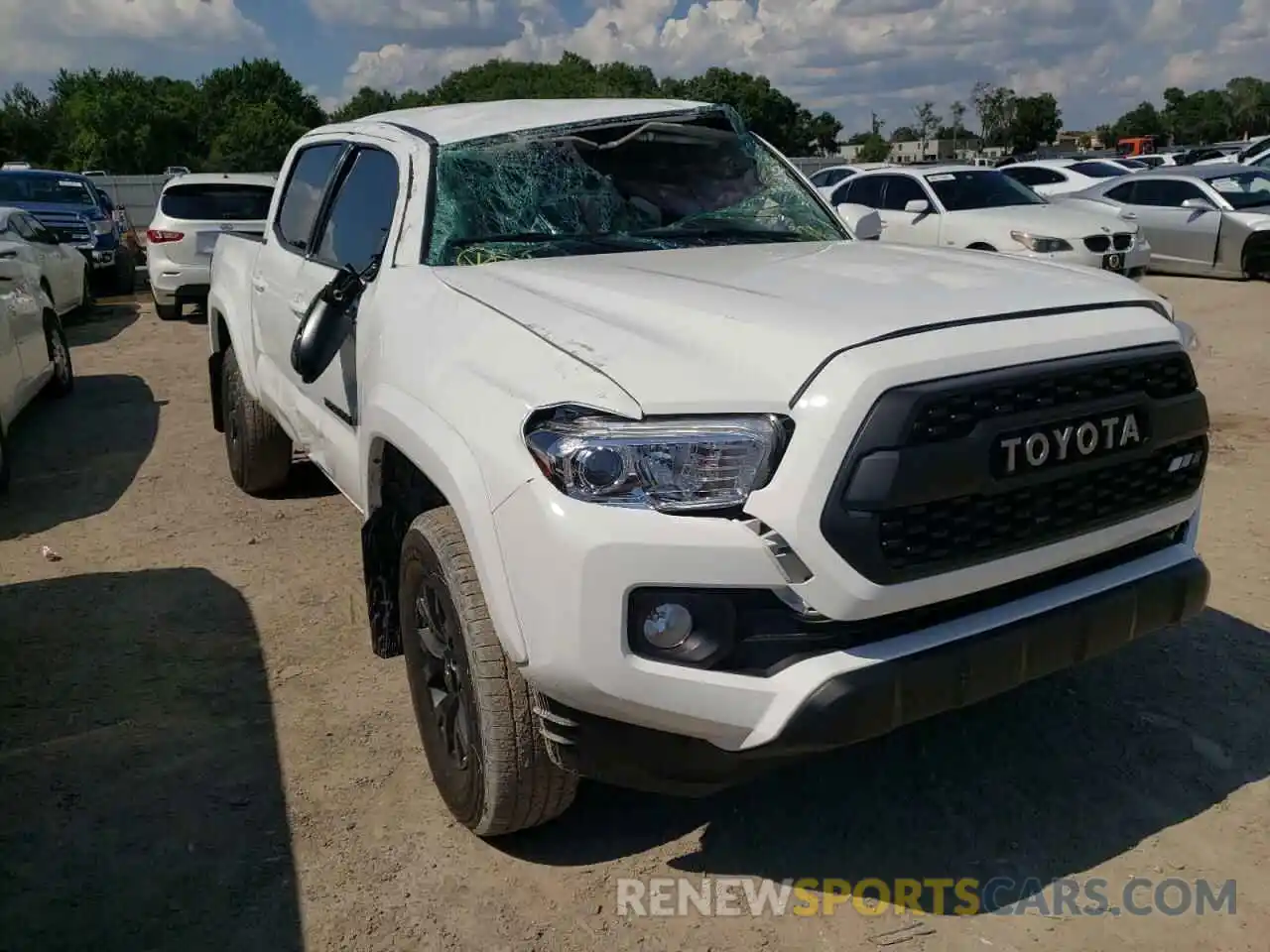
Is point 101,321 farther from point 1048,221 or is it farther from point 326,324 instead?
point 326,324

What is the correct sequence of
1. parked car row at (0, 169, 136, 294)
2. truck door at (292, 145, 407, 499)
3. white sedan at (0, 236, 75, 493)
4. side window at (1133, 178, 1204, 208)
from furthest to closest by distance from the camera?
parked car row at (0, 169, 136, 294) < side window at (1133, 178, 1204, 208) < white sedan at (0, 236, 75, 493) < truck door at (292, 145, 407, 499)

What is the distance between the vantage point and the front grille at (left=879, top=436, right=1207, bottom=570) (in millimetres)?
2264

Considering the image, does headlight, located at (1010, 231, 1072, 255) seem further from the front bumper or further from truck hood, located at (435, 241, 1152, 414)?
the front bumper

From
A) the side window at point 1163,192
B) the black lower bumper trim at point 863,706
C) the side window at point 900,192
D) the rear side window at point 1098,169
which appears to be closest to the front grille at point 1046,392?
the black lower bumper trim at point 863,706

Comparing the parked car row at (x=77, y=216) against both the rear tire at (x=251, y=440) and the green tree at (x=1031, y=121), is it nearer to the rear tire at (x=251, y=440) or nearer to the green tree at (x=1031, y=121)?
the rear tire at (x=251, y=440)

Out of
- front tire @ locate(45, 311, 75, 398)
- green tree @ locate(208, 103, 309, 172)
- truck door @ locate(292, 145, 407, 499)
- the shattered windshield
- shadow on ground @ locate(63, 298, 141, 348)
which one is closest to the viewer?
the shattered windshield

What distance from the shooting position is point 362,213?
3.96 metres

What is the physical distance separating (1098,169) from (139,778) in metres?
21.3

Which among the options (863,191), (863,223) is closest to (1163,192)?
(863,191)

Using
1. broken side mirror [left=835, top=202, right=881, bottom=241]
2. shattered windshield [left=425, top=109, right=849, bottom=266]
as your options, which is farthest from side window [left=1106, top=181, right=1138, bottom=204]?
shattered windshield [left=425, top=109, right=849, bottom=266]

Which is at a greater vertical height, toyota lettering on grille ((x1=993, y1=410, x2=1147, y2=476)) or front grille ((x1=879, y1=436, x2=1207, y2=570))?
toyota lettering on grille ((x1=993, y1=410, x2=1147, y2=476))

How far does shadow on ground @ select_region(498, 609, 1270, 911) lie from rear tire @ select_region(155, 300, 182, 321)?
1190cm

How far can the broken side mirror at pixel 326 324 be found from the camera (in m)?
3.54

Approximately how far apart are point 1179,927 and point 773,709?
117 centimetres
